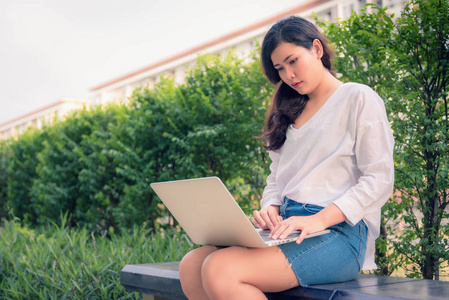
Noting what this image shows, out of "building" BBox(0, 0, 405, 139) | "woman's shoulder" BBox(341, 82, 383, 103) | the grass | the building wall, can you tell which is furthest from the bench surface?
the building wall

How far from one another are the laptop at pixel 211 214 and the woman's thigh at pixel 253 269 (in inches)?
1.9

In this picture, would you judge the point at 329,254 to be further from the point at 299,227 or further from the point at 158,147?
the point at 158,147

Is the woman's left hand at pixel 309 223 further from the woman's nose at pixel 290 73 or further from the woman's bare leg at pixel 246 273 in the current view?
the woman's nose at pixel 290 73

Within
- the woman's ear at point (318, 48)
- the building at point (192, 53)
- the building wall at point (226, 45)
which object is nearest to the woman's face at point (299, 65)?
the woman's ear at point (318, 48)

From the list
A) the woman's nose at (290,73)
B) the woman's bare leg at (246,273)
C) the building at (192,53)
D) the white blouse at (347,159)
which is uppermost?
the woman's nose at (290,73)

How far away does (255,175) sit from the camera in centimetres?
454

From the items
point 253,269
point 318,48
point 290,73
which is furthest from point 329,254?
point 318,48

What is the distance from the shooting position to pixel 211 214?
1656mm

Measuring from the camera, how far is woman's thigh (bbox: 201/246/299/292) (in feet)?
5.21

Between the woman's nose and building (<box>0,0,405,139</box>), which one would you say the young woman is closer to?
the woman's nose

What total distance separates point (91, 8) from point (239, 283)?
56.0 feet

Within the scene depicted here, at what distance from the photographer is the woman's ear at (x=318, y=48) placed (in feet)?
6.41

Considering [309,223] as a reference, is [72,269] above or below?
below

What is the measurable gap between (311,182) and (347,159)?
16 cm
